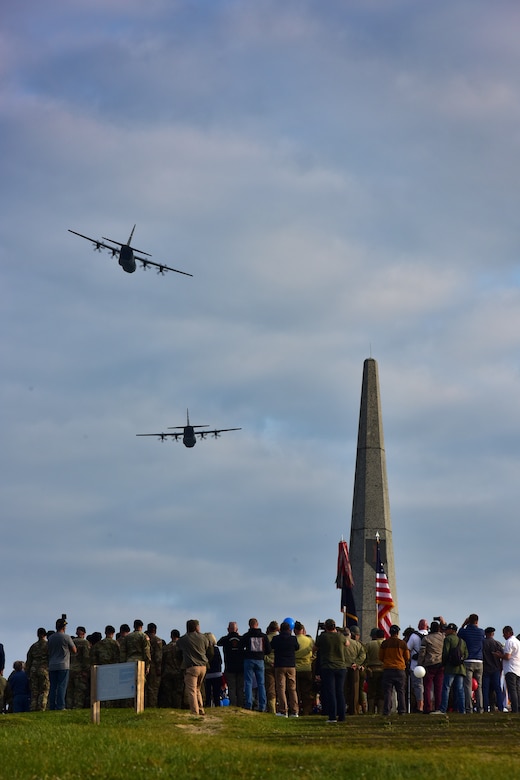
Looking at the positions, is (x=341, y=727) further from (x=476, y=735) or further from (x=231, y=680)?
(x=231, y=680)

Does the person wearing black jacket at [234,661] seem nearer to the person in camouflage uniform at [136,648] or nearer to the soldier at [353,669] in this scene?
the person in camouflage uniform at [136,648]

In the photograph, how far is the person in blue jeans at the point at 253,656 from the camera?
22.4 metres

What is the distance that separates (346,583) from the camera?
3241 centimetres

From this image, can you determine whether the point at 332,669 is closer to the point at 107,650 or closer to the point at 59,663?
the point at 107,650

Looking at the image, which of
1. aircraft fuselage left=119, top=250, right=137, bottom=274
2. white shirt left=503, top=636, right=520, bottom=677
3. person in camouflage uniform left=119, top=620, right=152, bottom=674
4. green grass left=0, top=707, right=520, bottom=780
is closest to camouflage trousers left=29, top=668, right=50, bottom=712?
person in camouflage uniform left=119, top=620, right=152, bottom=674

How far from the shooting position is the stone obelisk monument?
115ft

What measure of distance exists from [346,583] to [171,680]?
33.1 feet

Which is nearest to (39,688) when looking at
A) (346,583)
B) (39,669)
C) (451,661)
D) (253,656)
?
(39,669)

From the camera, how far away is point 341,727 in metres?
19.3

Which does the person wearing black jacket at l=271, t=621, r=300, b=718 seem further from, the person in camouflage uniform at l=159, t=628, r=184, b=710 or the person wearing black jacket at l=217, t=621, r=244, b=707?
the person in camouflage uniform at l=159, t=628, r=184, b=710

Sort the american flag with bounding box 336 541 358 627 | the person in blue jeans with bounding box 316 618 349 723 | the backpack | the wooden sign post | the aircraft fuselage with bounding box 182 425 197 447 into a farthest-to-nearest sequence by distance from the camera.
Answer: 1. the aircraft fuselage with bounding box 182 425 197 447
2. the american flag with bounding box 336 541 358 627
3. the backpack
4. the person in blue jeans with bounding box 316 618 349 723
5. the wooden sign post

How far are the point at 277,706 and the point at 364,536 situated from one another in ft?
41.5

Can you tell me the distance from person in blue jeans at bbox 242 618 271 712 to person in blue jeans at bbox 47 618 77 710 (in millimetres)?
2942

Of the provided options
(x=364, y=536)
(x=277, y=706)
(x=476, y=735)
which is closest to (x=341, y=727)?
(x=476, y=735)
